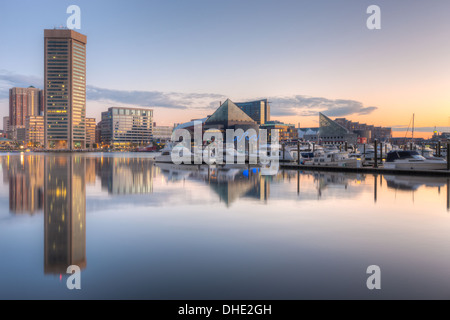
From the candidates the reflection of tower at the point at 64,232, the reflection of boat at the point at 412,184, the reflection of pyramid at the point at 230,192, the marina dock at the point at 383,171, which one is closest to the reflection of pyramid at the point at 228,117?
the marina dock at the point at 383,171

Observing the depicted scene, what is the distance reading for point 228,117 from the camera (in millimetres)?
148875

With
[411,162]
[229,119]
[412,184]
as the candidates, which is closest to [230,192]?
[412,184]

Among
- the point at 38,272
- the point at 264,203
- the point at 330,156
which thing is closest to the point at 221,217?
the point at 264,203

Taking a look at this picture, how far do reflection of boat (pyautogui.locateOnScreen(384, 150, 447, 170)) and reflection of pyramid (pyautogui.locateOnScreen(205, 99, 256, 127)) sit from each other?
4672 inches

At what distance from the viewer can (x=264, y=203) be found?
14.1 meters

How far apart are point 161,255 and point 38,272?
7.15 ft

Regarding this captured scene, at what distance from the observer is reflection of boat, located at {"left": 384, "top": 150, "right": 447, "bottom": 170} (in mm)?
29438

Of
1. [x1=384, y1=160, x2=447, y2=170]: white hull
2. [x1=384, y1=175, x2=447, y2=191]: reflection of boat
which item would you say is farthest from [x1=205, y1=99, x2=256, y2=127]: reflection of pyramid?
[x1=384, y1=175, x2=447, y2=191]: reflection of boat

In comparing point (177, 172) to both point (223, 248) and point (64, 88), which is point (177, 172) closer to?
point (223, 248)

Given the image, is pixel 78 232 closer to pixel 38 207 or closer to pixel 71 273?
pixel 71 273

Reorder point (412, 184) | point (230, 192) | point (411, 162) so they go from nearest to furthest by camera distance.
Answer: point (230, 192) → point (412, 184) → point (411, 162)

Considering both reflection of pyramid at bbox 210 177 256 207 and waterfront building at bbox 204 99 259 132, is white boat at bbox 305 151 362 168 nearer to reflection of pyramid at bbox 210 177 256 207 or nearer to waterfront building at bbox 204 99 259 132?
reflection of pyramid at bbox 210 177 256 207

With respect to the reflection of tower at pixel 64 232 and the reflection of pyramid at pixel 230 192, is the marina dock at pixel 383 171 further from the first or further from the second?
the reflection of tower at pixel 64 232

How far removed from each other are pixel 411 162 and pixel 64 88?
187 meters
